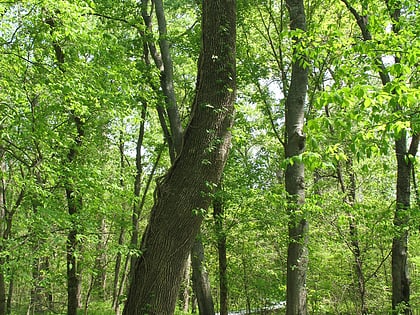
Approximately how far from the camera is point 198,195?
3250 millimetres

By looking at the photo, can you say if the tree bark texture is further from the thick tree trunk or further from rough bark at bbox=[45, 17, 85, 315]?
rough bark at bbox=[45, 17, 85, 315]

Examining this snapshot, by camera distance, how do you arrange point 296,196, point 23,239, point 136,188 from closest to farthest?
point 23,239, point 296,196, point 136,188

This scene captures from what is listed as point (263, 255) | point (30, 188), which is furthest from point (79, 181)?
point (263, 255)

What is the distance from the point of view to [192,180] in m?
3.29

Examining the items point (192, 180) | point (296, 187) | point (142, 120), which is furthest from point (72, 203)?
point (192, 180)

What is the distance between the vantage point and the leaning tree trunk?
3180 mm

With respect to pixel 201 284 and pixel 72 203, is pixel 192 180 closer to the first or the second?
pixel 72 203

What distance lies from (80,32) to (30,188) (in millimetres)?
2289

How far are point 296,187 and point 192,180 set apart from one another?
297 centimetres

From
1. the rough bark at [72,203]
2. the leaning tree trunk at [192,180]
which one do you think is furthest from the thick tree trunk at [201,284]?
the leaning tree trunk at [192,180]

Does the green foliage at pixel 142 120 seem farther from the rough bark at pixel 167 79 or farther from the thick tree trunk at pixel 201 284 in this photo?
the thick tree trunk at pixel 201 284

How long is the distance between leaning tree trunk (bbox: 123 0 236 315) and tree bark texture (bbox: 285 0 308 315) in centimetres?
236

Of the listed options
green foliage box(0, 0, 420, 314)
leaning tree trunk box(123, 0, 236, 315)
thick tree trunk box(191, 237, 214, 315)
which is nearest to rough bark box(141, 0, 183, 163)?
green foliage box(0, 0, 420, 314)

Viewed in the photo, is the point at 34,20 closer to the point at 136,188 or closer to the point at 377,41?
the point at 377,41
